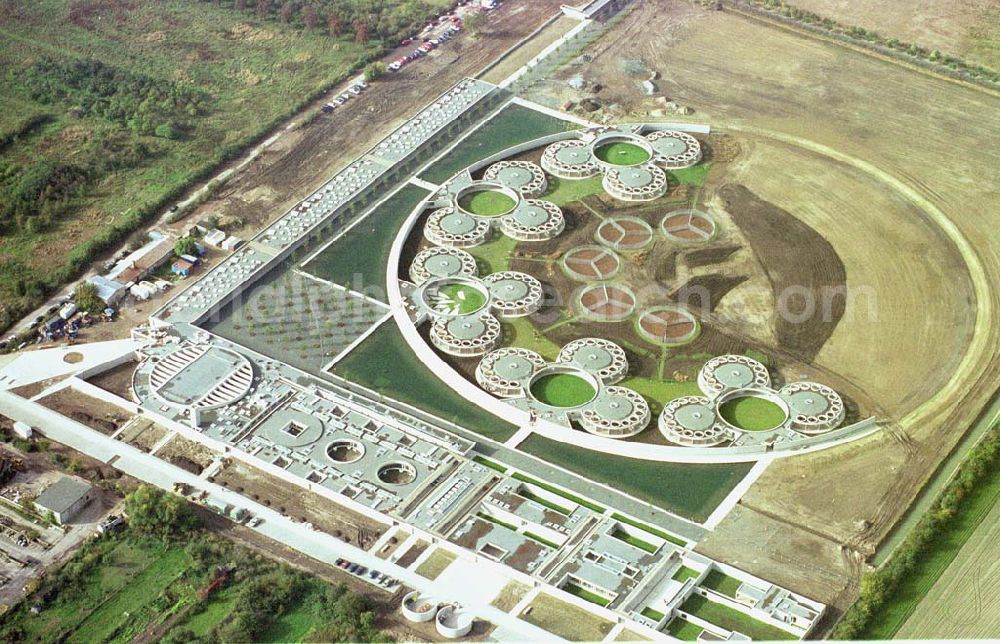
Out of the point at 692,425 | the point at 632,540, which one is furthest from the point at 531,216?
the point at 632,540

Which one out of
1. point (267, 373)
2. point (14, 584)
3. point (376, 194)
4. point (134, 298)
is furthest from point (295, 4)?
point (14, 584)

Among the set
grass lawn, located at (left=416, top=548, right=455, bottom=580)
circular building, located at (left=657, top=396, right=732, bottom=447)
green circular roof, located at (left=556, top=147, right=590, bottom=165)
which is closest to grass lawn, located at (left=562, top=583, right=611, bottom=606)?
grass lawn, located at (left=416, top=548, right=455, bottom=580)

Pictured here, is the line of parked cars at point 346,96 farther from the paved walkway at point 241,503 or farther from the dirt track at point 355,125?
the paved walkway at point 241,503

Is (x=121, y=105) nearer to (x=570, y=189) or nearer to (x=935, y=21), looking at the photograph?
(x=570, y=189)

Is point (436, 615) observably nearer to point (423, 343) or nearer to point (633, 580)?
point (633, 580)

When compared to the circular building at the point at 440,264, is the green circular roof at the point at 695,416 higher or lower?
higher

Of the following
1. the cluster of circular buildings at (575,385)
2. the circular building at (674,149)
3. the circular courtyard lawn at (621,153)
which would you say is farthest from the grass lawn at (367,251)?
the circular building at (674,149)

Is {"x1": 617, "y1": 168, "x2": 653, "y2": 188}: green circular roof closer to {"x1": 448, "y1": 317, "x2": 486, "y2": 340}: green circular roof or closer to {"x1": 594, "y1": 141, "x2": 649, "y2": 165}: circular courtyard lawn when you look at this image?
{"x1": 594, "y1": 141, "x2": 649, "y2": 165}: circular courtyard lawn
